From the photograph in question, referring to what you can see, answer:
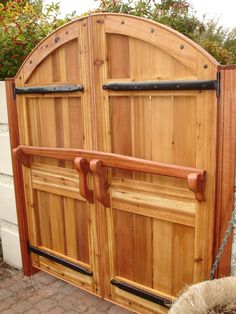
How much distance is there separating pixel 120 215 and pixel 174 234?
18.2 inches

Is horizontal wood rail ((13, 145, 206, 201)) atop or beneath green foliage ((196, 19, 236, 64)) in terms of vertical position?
beneath

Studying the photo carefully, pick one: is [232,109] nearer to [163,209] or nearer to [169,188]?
[169,188]

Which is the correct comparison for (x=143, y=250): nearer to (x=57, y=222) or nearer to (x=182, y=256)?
(x=182, y=256)

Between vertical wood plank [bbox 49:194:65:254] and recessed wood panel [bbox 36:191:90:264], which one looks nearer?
recessed wood panel [bbox 36:191:90:264]

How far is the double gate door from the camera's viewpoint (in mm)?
2252

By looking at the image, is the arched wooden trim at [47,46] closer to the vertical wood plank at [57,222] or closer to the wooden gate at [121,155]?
the wooden gate at [121,155]

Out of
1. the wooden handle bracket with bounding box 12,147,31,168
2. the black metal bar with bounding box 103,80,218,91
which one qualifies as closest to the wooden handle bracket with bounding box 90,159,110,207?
the black metal bar with bounding box 103,80,218,91

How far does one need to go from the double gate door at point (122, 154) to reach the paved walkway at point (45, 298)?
15cm

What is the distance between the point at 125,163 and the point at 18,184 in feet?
4.36

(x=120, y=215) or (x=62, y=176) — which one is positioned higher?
(x=62, y=176)

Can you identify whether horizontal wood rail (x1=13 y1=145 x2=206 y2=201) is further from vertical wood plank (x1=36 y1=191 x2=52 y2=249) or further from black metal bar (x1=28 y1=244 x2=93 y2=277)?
black metal bar (x1=28 y1=244 x2=93 y2=277)

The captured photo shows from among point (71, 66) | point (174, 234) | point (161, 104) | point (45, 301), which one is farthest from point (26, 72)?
point (45, 301)

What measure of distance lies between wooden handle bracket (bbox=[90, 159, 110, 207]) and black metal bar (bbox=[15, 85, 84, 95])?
55 cm

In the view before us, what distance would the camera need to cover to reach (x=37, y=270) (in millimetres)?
3711
